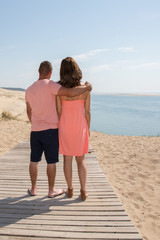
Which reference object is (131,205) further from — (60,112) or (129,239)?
(60,112)

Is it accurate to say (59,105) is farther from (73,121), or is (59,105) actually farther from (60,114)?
(73,121)

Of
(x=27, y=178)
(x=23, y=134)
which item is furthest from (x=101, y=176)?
(x=23, y=134)

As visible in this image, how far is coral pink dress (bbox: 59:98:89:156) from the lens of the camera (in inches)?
121

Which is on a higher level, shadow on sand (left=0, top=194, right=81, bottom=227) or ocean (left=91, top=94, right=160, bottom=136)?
shadow on sand (left=0, top=194, right=81, bottom=227)

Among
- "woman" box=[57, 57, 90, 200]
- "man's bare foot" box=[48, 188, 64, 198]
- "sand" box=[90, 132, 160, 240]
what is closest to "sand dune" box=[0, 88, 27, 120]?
"sand" box=[90, 132, 160, 240]

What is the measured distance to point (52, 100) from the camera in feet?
10.0

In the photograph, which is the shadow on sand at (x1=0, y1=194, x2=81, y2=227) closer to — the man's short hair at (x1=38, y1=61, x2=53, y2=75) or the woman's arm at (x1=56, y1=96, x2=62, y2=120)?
the woman's arm at (x1=56, y1=96, x2=62, y2=120)

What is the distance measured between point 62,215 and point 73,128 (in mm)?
1169

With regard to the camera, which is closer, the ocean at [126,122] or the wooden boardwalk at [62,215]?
the wooden boardwalk at [62,215]

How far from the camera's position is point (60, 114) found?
3148mm

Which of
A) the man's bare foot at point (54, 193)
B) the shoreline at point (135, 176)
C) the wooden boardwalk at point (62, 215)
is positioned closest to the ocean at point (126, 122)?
the shoreline at point (135, 176)

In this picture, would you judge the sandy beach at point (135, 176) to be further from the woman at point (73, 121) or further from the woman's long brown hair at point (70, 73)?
the woman's long brown hair at point (70, 73)

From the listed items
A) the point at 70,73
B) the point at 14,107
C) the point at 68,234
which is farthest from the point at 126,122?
the point at 68,234

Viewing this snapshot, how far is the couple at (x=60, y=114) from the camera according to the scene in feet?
9.67
